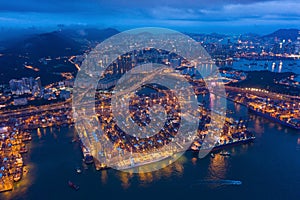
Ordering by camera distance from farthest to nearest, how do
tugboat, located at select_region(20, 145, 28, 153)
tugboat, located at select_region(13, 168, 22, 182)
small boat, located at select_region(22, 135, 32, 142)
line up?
small boat, located at select_region(22, 135, 32, 142), tugboat, located at select_region(20, 145, 28, 153), tugboat, located at select_region(13, 168, 22, 182)

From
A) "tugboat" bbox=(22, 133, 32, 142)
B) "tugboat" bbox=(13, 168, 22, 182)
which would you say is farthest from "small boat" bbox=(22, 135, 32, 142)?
"tugboat" bbox=(13, 168, 22, 182)

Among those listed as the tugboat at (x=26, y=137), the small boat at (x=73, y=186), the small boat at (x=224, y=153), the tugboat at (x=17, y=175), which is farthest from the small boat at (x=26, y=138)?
the small boat at (x=224, y=153)

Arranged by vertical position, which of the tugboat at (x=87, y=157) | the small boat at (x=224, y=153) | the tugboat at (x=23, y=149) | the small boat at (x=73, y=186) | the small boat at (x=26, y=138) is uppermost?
the small boat at (x=224, y=153)

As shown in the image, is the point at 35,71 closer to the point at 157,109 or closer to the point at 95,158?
the point at 157,109

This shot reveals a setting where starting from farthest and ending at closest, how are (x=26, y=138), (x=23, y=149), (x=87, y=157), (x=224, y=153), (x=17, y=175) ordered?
(x=26, y=138) → (x=23, y=149) → (x=224, y=153) → (x=87, y=157) → (x=17, y=175)

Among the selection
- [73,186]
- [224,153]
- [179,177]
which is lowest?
[73,186]

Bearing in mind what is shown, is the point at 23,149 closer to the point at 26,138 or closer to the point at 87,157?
the point at 26,138

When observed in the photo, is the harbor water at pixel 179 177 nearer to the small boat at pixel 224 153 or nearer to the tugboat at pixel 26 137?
the small boat at pixel 224 153

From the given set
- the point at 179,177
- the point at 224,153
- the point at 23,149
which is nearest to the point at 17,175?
the point at 23,149

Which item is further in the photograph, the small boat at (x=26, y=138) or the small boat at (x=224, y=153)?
the small boat at (x=26, y=138)

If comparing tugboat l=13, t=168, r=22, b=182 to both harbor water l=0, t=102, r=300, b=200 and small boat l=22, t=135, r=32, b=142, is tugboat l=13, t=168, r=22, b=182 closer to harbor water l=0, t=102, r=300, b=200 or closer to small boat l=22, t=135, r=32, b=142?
harbor water l=0, t=102, r=300, b=200

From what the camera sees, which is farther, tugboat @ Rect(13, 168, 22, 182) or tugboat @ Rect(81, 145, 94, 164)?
tugboat @ Rect(81, 145, 94, 164)
